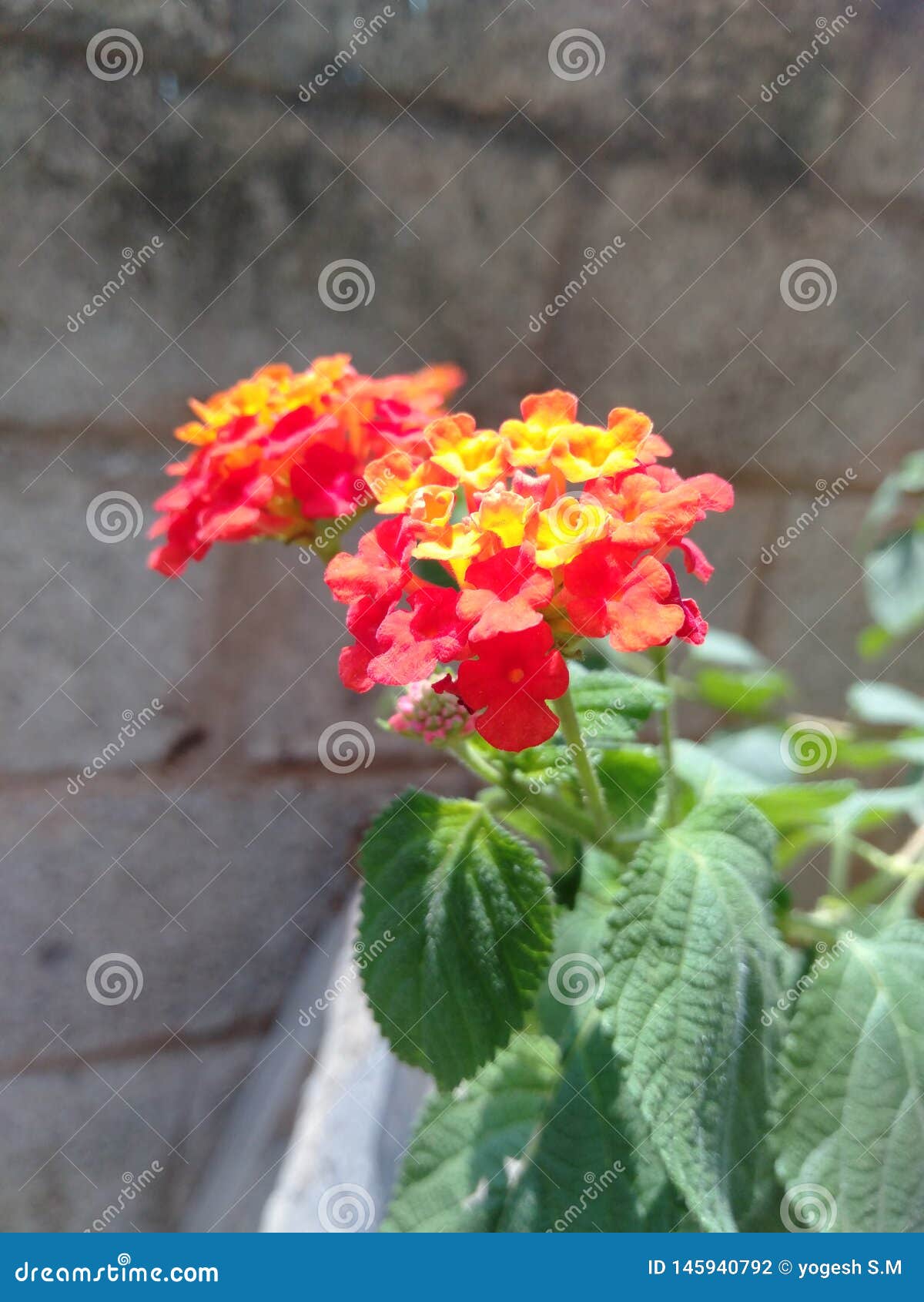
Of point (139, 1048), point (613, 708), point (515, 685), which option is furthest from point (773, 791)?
point (139, 1048)

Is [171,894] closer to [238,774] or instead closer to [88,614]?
[238,774]

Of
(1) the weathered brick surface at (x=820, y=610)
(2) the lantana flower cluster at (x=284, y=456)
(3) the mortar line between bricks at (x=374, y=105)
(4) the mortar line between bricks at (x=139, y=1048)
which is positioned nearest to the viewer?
(2) the lantana flower cluster at (x=284, y=456)

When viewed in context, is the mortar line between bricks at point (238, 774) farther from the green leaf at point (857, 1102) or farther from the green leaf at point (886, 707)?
the green leaf at point (857, 1102)

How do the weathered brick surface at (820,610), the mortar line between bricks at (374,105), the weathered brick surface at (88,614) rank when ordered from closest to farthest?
the mortar line between bricks at (374,105) < the weathered brick surface at (88,614) < the weathered brick surface at (820,610)

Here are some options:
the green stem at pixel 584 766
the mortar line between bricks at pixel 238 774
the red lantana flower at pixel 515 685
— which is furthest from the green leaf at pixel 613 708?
the mortar line between bricks at pixel 238 774

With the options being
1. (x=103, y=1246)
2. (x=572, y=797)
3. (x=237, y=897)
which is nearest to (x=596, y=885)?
(x=572, y=797)

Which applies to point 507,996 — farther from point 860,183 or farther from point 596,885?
point 860,183
